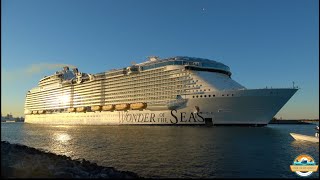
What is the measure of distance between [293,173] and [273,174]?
126 centimetres

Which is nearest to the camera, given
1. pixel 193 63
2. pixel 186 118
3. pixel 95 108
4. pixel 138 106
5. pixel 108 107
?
pixel 186 118

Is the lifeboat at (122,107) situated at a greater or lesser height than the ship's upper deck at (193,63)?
lesser

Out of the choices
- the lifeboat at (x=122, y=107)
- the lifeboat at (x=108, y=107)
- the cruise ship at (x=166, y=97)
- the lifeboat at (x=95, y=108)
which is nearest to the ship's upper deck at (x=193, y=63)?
→ the cruise ship at (x=166, y=97)

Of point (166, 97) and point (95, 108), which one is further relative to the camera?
point (95, 108)

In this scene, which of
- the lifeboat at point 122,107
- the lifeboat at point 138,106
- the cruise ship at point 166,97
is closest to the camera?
the cruise ship at point 166,97

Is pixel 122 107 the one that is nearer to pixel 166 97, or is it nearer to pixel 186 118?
pixel 166 97

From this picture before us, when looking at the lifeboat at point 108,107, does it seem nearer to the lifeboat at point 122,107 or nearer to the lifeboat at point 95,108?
the lifeboat at point 95,108

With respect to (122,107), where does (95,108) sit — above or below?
above

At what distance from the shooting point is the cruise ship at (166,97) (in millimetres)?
56250

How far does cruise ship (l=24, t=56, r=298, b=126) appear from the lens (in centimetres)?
5625

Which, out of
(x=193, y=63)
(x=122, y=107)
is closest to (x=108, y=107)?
(x=122, y=107)

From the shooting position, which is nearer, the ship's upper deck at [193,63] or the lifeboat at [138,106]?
the ship's upper deck at [193,63]

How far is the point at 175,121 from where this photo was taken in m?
64.4

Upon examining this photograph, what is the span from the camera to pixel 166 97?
226 ft
